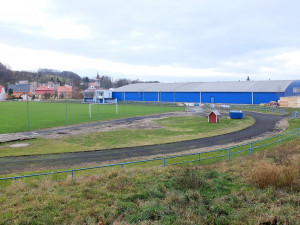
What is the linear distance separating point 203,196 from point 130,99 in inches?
3105

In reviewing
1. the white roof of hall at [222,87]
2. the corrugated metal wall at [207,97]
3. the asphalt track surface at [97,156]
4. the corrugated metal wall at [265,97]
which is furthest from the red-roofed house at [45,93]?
the asphalt track surface at [97,156]

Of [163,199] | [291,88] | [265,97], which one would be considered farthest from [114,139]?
[291,88]

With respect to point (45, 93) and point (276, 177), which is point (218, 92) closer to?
point (276, 177)

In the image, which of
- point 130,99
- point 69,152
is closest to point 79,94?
point 130,99

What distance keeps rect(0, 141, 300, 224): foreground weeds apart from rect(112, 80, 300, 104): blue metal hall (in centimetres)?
5393

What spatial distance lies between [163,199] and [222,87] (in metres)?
65.1

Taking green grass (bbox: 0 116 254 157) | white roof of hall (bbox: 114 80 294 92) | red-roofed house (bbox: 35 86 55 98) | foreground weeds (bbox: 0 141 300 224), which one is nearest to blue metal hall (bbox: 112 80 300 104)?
white roof of hall (bbox: 114 80 294 92)

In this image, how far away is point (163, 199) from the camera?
9992 mm

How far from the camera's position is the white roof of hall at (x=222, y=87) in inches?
2499

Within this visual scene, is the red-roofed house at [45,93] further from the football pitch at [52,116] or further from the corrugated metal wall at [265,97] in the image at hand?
the corrugated metal wall at [265,97]

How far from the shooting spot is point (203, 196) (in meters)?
10.1

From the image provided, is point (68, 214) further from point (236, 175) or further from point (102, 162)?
point (102, 162)

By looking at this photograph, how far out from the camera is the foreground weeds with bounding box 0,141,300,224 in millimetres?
8297

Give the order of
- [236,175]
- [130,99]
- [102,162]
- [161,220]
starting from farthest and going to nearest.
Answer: [130,99]
[102,162]
[236,175]
[161,220]
